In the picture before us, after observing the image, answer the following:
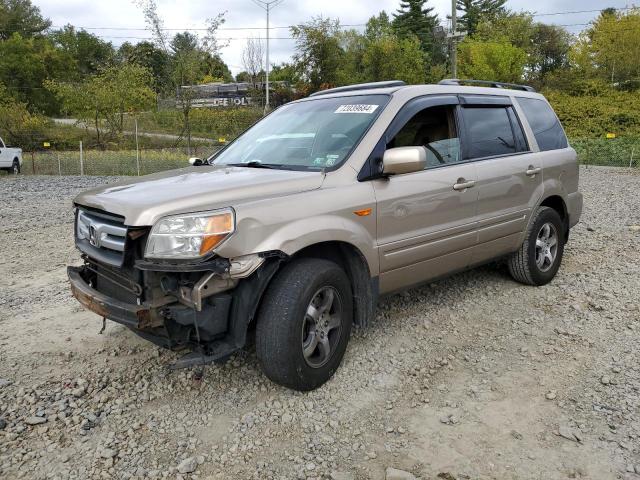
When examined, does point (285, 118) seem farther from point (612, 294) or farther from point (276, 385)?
point (612, 294)

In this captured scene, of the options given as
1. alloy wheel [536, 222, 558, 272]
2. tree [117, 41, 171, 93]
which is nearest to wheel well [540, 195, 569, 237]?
alloy wheel [536, 222, 558, 272]

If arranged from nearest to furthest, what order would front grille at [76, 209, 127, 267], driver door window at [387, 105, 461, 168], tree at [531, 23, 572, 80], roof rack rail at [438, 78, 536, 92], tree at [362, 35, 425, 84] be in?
A: 1. front grille at [76, 209, 127, 267]
2. driver door window at [387, 105, 461, 168]
3. roof rack rail at [438, 78, 536, 92]
4. tree at [362, 35, 425, 84]
5. tree at [531, 23, 572, 80]

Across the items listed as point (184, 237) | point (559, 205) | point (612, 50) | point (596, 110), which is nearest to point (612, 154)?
point (596, 110)

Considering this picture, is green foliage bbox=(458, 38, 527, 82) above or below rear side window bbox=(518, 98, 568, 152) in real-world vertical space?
above

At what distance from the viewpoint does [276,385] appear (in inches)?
132

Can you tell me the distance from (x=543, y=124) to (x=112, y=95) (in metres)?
28.2

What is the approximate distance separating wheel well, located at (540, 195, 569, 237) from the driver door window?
1478 millimetres

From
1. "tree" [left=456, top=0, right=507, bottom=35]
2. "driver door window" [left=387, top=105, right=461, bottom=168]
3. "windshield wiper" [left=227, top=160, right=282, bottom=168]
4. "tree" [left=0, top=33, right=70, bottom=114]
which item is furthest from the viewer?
"tree" [left=456, top=0, right=507, bottom=35]

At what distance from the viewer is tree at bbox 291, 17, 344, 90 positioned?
39.5 meters

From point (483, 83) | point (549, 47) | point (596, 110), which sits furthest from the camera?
point (549, 47)

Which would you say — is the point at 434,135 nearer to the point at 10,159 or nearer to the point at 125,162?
the point at 125,162

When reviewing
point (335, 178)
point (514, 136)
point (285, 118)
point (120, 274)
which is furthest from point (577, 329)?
point (120, 274)

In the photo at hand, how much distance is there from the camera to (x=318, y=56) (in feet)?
130

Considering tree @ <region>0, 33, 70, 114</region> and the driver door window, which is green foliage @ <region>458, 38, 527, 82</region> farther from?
the driver door window
